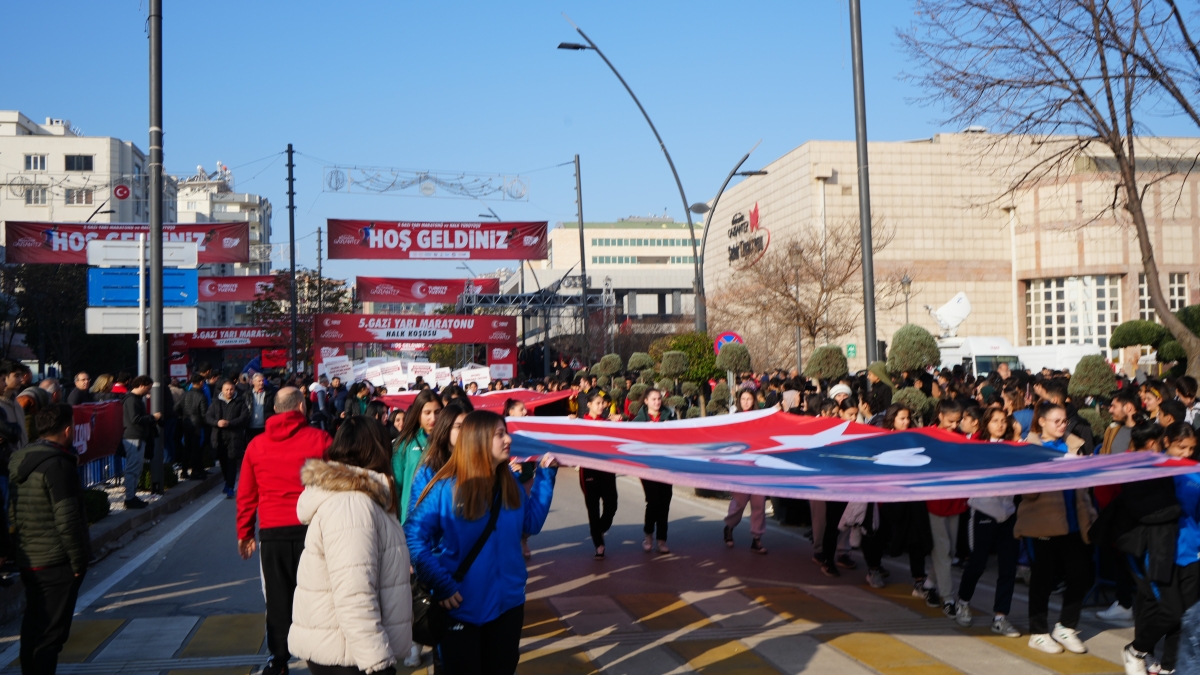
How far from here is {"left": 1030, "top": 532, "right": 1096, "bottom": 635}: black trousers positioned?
732cm

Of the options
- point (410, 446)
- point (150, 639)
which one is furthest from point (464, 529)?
point (150, 639)

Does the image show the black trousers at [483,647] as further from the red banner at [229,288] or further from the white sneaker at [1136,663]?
the red banner at [229,288]

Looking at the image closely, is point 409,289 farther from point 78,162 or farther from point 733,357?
point 78,162

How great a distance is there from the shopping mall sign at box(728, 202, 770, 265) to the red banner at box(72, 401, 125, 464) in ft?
172

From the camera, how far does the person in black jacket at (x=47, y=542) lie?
6246 mm

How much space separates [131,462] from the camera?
14219mm

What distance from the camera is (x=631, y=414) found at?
14.2 meters

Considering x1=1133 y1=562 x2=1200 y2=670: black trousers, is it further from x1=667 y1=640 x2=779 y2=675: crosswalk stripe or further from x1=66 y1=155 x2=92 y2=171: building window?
x1=66 y1=155 x2=92 y2=171: building window

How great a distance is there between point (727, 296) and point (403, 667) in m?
49.5

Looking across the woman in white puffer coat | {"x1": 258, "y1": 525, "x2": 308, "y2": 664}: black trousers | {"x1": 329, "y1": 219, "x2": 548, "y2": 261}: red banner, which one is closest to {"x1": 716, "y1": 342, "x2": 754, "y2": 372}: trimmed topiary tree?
{"x1": 329, "y1": 219, "x2": 548, "y2": 261}: red banner

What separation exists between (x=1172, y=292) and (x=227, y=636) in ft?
203

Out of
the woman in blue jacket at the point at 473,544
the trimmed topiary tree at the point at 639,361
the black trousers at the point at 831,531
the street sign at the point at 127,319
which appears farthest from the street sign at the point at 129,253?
the trimmed topiary tree at the point at 639,361

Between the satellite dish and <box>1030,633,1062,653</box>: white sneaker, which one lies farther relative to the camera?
the satellite dish

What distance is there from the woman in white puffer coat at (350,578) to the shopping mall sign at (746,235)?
62040 millimetres
